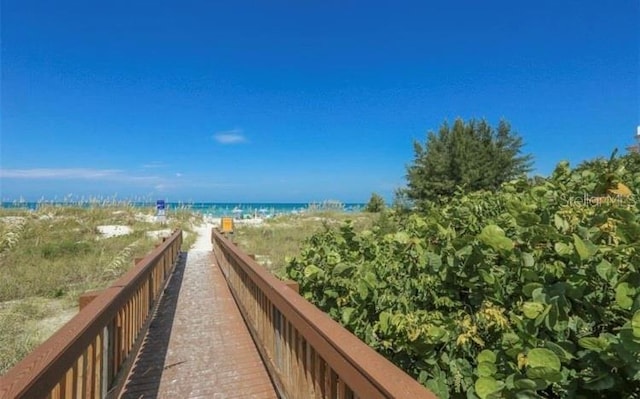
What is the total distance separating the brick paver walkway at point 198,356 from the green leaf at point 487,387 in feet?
6.87

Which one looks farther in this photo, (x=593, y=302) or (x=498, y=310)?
(x=498, y=310)

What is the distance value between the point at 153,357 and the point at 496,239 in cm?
343

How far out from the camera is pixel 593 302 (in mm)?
1348

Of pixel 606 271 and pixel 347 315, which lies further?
pixel 347 315

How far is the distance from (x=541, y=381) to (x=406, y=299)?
102 cm

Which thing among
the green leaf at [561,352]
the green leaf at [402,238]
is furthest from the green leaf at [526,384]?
the green leaf at [402,238]

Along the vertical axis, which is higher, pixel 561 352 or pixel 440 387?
pixel 561 352

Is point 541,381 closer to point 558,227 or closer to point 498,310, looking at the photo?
point 498,310

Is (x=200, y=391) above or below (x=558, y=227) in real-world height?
below

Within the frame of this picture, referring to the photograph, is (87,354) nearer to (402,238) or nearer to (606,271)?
(402,238)

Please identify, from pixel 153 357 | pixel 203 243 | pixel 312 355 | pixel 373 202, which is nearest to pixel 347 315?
pixel 312 355

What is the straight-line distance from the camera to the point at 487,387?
1.28 meters

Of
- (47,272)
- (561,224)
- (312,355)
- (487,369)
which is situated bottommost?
(47,272)

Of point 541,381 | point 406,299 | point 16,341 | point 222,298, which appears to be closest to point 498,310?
point 541,381
